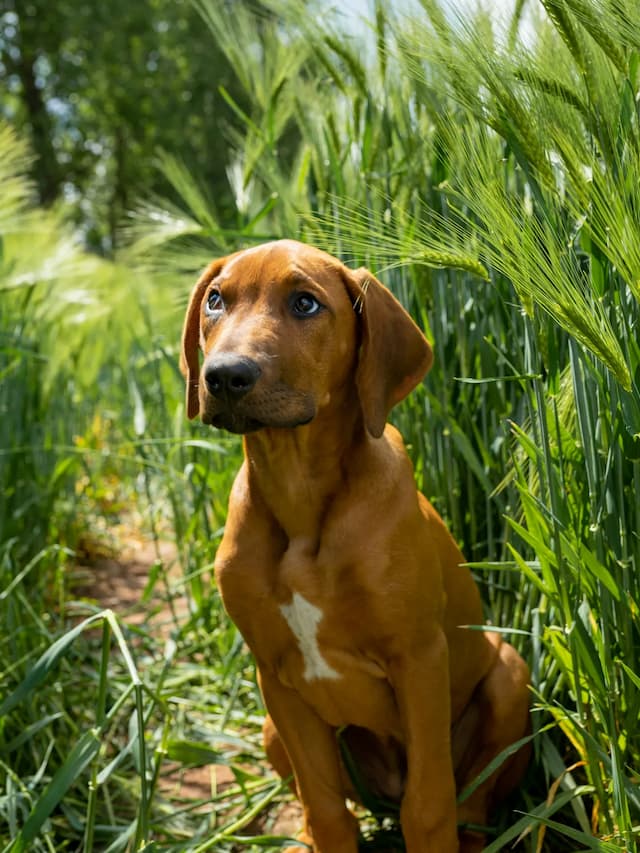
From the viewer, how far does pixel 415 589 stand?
6.35ft

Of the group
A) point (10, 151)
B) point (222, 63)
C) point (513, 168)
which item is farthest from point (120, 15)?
point (513, 168)

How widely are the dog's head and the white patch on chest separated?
388 millimetres

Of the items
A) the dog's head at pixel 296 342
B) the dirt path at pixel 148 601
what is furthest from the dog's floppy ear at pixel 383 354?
the dirt path at pixel 148 601

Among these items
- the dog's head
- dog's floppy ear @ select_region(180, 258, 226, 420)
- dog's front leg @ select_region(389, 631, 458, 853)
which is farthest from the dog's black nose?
dog's front leg @ select_region(389, 631, 458, 853)

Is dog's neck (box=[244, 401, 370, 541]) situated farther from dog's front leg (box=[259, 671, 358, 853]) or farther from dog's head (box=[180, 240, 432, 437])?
dog's front leg (box=[259, 671, 358, 853])

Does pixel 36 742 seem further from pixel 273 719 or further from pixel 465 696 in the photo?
pixel 465 696

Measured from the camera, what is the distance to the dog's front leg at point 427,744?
1.95 meters

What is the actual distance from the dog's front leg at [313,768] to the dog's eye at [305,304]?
82 cm

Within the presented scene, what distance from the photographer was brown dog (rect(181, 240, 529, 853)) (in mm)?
1909

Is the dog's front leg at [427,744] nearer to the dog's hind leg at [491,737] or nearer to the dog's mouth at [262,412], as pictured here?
the dog's hind leg at [491,737]

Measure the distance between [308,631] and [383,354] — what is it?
23.6 inches

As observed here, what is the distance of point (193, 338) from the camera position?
2232 mm

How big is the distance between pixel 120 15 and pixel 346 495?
16.8 metres

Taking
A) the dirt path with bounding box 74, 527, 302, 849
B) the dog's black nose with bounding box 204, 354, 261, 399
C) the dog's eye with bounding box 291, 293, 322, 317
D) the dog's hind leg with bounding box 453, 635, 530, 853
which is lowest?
the dirt path with bounding box 74, 527, 302, 849
